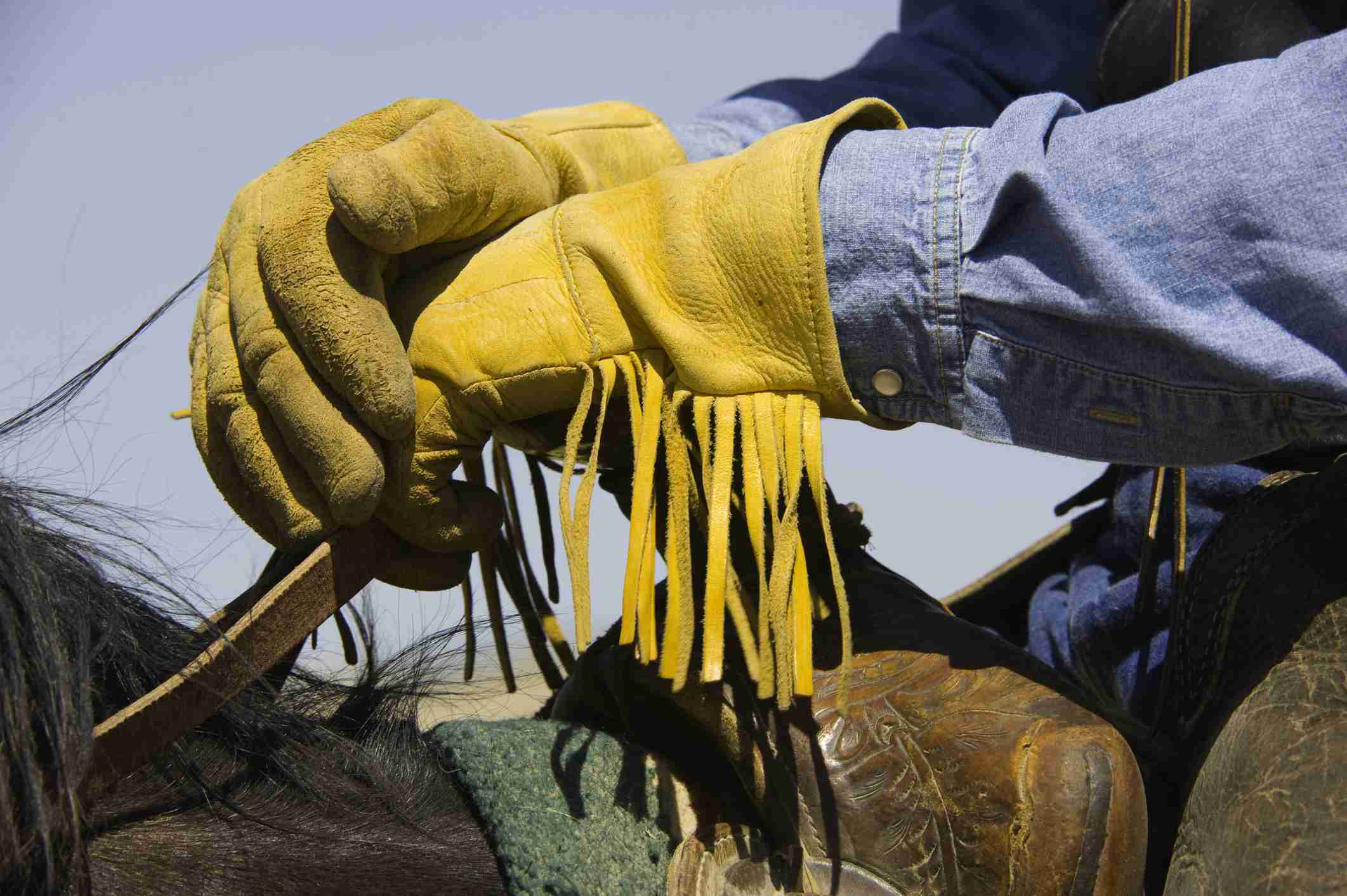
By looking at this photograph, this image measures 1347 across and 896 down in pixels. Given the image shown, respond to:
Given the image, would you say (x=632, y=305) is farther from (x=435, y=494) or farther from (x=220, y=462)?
(x=220, y=462)

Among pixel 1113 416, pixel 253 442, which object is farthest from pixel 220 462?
pixel 1113 416

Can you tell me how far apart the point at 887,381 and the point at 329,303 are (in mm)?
381

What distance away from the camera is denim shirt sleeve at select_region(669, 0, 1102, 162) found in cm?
143

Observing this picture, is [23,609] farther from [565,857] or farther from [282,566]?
[565,857]

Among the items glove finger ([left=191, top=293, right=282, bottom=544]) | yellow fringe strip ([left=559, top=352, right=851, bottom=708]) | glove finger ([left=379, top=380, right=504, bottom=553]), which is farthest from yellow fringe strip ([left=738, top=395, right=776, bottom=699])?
glove finger ([left=191, top=293, right=282, bottom=544])

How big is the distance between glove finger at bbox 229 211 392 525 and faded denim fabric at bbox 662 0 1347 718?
0.35 m

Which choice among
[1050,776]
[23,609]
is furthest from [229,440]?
[1050,776]

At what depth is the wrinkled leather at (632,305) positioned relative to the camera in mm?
744

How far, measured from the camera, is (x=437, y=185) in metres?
0.78

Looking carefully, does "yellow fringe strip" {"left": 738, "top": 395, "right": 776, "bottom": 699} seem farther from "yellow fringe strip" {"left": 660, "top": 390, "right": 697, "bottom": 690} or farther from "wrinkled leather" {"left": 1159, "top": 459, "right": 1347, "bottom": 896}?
"wrinkled leather" {"left": 1159, "top": 459, "right": 1347, "bottom": 896}

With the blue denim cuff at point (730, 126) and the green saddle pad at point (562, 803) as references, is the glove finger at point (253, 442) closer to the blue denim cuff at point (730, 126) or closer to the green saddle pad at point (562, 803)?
the green saddle pad at point (562, 803)

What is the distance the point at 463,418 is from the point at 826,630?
12.1 inches

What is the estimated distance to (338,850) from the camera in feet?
2.33

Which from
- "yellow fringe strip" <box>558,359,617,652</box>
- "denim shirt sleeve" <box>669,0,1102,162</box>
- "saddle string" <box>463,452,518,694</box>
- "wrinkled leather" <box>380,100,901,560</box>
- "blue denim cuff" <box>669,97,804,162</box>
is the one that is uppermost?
"denim shirt sleeve" <box>669,0,1102,162</box>
